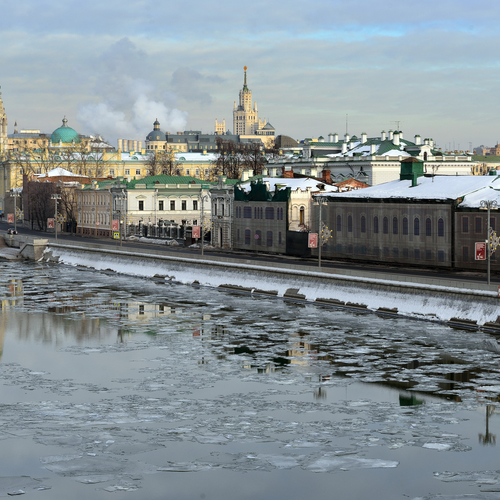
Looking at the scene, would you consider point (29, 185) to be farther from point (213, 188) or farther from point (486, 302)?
point (486, 302)

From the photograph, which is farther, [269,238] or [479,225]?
[269,238]

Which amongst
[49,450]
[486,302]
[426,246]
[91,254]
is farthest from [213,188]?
[49,450]

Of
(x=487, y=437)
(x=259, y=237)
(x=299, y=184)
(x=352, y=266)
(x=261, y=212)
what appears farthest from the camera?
(x=259, y=237)

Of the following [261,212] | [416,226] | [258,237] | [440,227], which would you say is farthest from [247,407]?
[261,212]

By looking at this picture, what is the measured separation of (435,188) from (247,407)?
159 feet

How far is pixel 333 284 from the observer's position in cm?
6781

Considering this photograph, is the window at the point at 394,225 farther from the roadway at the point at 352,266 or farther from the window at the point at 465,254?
the window at the point at 465,254

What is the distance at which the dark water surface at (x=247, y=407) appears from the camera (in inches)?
1110

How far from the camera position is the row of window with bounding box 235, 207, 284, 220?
9750 centimetres

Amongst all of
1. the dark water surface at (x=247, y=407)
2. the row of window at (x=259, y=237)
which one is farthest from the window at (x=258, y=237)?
the dark water surface at (x=247, y=407)

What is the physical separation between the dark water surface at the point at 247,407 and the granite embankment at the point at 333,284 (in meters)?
1.97

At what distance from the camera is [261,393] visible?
39.7 meters

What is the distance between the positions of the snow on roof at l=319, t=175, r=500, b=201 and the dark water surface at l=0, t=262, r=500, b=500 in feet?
67.0

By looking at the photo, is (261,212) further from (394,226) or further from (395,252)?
(395,252)
